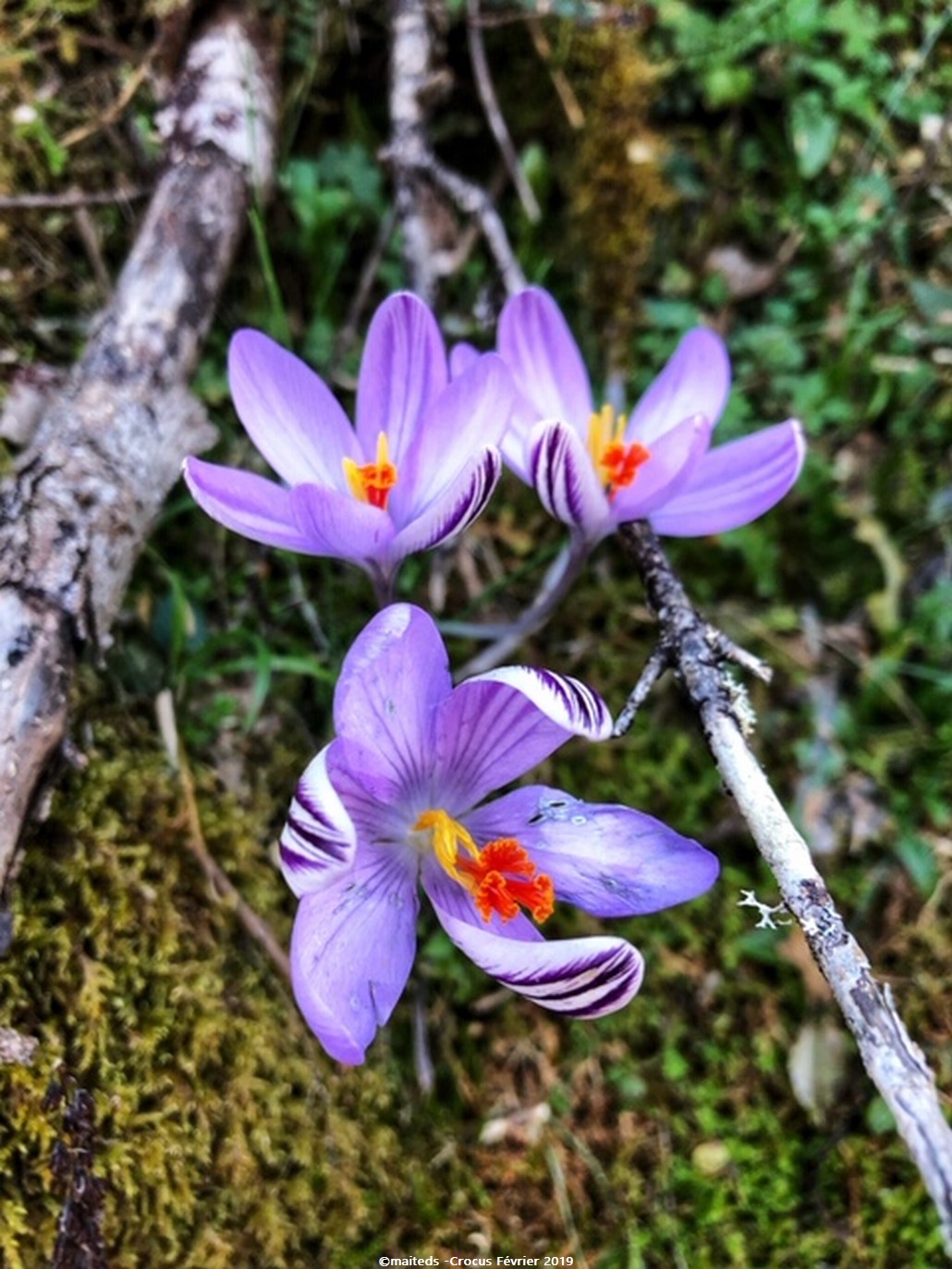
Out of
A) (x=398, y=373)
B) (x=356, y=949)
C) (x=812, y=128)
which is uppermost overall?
(x=812, y=128)

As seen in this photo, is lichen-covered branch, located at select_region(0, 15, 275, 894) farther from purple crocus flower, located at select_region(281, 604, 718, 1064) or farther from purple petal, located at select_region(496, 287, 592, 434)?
purple petal, located at select_region(496, 287, 592, 434)

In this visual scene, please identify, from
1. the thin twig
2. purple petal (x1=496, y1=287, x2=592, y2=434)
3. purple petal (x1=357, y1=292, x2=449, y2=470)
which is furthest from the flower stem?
the thin twig

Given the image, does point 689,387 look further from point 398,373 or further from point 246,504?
point 246,504

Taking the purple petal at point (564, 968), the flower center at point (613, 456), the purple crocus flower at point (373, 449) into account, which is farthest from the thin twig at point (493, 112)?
the purple petal at point (564, 968)

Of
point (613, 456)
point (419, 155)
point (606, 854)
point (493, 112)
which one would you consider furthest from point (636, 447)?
point (493, 112)

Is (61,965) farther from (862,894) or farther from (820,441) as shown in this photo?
(820,441)

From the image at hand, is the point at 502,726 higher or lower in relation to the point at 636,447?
lower
